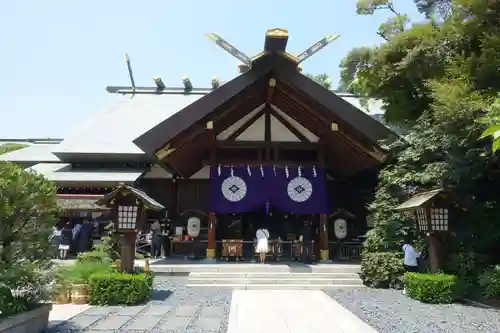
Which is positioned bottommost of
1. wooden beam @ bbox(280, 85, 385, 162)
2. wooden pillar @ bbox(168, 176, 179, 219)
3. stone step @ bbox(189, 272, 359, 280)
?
stone step @ bbox(189, 272, 359, 280)

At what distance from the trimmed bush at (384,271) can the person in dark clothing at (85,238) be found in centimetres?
863

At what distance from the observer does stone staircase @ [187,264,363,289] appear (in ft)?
30.8

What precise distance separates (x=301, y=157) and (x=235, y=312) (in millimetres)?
8149

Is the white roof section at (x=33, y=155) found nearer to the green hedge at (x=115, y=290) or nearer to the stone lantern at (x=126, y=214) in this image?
the stone lantern at (x=126, y=214)

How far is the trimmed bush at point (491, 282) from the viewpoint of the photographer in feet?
23.7

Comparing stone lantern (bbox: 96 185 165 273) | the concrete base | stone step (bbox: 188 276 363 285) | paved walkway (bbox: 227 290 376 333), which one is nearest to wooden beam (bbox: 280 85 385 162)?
stone step (bbox: 188 276 363 285)

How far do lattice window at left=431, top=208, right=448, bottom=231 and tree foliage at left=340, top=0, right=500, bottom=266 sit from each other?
20.0 inches

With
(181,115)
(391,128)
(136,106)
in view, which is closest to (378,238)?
(391,128)

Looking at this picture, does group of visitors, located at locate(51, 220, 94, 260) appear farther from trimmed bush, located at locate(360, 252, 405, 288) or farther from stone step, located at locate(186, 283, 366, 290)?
trimmed bush, located at locate(360, 252, 405, 288)

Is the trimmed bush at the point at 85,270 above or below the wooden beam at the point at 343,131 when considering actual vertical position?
below

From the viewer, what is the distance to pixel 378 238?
9664mm

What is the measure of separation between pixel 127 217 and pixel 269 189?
5.59 metres

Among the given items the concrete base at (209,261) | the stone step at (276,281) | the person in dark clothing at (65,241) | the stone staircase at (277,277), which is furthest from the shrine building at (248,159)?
the stone step at (276,281)

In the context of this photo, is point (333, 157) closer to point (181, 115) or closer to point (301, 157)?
point (301, 157)
